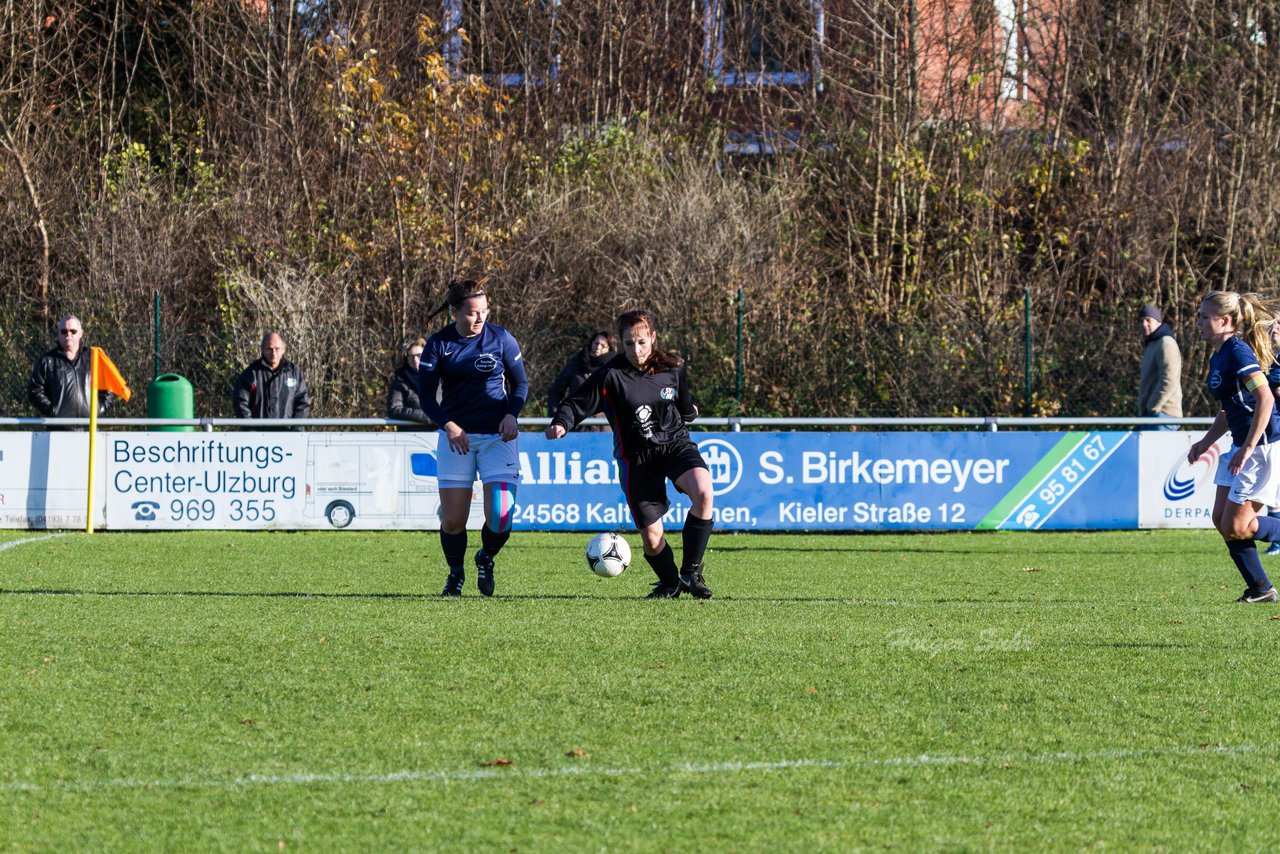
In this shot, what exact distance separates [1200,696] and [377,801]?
131 inches

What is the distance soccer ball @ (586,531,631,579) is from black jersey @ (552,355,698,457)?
2.09ft

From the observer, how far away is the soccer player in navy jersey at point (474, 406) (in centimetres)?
954

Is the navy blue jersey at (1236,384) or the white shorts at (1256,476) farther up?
the navy blue jersey at (1236,384)

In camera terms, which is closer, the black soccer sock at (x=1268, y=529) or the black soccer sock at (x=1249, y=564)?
the black soccer sock at (x=1249, y=564)

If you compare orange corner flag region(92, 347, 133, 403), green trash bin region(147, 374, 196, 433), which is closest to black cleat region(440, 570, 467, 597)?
orange corner flag region(92, 347, 133, 403)

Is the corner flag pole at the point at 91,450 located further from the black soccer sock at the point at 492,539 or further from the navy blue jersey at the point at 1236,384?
the navy blue jersey at the point at 1236,384

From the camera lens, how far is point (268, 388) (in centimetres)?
1661

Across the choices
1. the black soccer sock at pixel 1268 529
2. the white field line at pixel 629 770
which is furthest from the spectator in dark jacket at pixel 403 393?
the white field line at pixel 629 770

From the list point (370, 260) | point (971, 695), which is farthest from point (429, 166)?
point (971, 695)

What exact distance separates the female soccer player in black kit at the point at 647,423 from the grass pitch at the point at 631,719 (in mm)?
547

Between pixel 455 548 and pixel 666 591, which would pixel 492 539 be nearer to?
pixel 455 548

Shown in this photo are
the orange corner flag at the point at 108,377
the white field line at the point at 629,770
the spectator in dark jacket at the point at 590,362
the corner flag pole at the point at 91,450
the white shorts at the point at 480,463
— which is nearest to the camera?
the white field line at the point at 629,770

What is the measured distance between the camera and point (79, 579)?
1092cm

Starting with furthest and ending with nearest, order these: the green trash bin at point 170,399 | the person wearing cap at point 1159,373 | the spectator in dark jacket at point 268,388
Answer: the green trash bin at point 170,399, the spectator in dark jacket at point 268,388, the person wearing cap at point 1159,373
